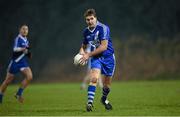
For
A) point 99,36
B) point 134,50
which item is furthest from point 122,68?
point 99,36

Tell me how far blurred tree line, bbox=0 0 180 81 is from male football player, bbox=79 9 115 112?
19.8 meters

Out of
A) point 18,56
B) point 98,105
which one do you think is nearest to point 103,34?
point 98,105

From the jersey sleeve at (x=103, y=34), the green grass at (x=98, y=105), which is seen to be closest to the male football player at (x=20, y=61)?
the green grass at (x=98, y=105)

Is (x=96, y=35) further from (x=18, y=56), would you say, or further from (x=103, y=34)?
(x=18, y=56)

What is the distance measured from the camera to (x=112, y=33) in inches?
1351

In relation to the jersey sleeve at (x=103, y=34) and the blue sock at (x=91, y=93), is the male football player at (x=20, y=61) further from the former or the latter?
the blue sock at (x=91, y=93)

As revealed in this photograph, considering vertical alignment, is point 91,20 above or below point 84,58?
above

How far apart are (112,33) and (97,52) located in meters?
22.1

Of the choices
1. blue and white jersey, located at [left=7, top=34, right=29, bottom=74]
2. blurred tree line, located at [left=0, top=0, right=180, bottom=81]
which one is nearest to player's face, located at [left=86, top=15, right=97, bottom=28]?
blue and white jersey, located at [left=7, top=34, right=29, bottom=74]

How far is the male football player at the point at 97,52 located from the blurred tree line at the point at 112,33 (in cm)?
1985

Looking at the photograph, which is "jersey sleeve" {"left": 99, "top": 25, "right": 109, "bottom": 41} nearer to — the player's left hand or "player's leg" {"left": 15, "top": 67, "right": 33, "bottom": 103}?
the player's left hand

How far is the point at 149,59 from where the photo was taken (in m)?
33.2

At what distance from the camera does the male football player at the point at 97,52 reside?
39.9ft

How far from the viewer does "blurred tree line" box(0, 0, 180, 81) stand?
33312 millimetres
